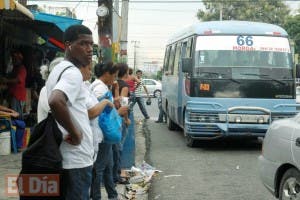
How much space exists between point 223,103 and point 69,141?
7326mm

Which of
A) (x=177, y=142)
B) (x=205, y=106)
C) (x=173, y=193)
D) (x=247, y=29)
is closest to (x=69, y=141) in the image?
(x=173, y=193)

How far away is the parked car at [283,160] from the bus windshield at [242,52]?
4.87 m

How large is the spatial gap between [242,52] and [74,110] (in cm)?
779

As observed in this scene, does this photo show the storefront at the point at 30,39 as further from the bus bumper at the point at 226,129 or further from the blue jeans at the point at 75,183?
the blue jeans at the point at 75,183

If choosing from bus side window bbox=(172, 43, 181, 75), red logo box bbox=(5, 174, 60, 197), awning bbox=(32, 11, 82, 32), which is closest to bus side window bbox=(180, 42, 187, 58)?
bus side window bbox=(172, 43, 181, 75)

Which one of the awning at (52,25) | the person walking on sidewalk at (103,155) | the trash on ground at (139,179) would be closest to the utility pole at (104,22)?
the awning at (52,25)

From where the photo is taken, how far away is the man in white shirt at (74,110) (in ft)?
10.6

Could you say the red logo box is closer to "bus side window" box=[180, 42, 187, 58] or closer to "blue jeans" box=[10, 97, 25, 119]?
"blue jeans" box=[10, 97, 25, 119]

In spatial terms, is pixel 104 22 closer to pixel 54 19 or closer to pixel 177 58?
pixel 54 19

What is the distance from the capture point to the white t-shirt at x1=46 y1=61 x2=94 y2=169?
3.29 metres

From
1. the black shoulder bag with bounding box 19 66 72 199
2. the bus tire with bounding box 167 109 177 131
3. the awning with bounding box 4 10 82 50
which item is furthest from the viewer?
the bus tire with bounding box 167 109 177 131

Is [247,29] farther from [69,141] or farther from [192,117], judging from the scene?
[69,141]

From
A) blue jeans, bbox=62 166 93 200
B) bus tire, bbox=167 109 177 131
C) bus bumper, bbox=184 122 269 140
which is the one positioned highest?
blue jeans, bbox=62 166 93 200

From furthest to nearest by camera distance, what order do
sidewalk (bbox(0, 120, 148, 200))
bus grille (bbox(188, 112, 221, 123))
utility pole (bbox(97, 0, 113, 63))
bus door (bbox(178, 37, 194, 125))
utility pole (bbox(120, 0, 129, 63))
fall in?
utility pole (bbox(120, 0, 129, 63))
utility pole (bbox(97, 0, 113, 63))
bus door (bbox(178, 37, 194, 125))
bus grille (bbox(188, 112, 221, 123))
sidewalk (bbox(0, 120, 148, 200))
